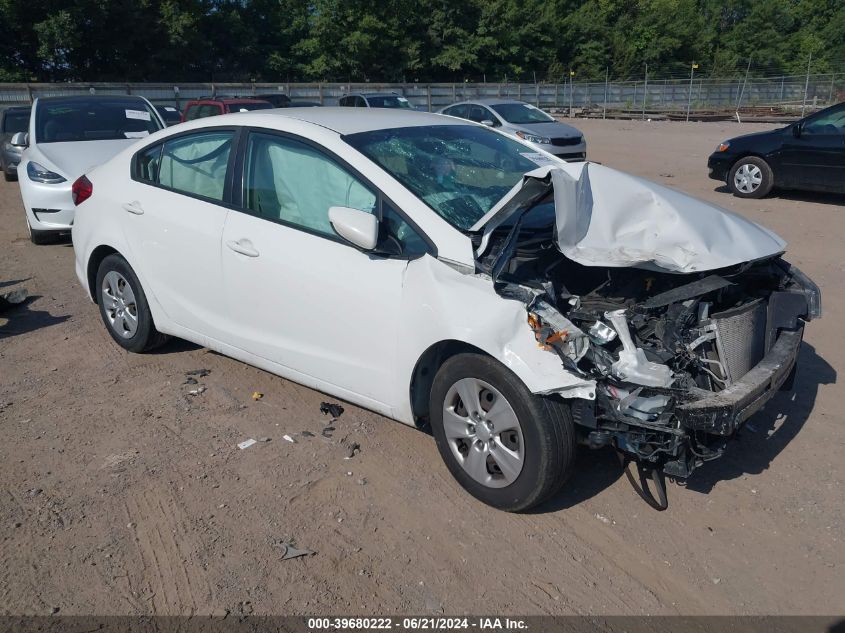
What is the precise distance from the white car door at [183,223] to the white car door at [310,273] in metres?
0.19

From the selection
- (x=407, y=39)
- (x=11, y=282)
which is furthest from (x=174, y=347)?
(x=407, y=39)

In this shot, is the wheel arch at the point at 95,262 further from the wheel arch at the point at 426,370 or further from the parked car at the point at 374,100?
the parked car at the point at 374,100

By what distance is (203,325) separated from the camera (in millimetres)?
4875

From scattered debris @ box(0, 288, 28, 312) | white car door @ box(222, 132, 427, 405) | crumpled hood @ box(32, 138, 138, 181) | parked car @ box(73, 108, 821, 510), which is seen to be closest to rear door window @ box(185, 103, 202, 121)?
crumpled hood @ box(32, 138, 138, 181)

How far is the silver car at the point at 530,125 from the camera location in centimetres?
1781

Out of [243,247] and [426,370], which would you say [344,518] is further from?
[243,247]

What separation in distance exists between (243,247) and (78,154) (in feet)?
20.8

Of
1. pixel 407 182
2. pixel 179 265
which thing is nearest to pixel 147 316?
pixel 179 265

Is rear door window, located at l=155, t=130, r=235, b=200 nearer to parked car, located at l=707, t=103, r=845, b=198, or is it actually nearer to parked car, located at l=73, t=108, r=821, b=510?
parked car, located at l=73, t=108, r=821, b=510

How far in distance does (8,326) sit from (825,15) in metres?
82.1

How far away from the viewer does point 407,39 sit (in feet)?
170

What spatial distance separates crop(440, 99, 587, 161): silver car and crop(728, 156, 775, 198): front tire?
5.74m

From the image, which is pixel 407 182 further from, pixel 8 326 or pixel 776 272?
pixel 8 326

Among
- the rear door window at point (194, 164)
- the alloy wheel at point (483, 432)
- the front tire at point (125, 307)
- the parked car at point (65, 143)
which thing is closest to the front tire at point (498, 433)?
the alloy wheel at point (483, 432)
